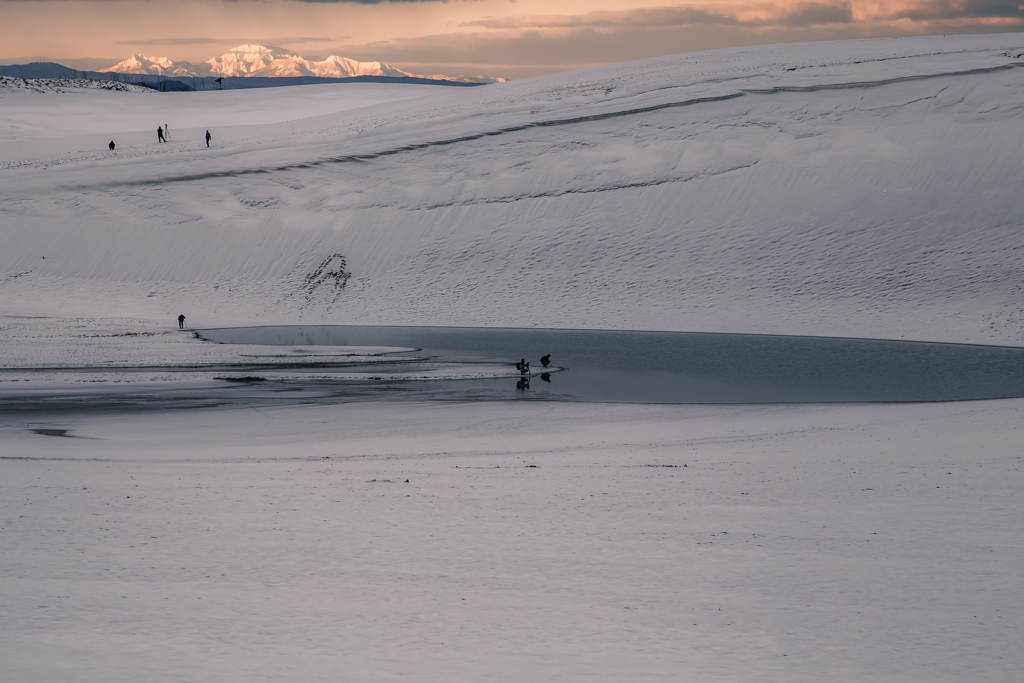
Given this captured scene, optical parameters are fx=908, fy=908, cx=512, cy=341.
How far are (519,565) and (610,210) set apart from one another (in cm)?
4705

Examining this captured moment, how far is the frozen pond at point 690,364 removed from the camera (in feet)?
71.2

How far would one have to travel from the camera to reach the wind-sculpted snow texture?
4447cm

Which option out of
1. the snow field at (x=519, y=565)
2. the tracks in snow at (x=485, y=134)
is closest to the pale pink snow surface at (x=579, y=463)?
the snow field at (x=519, y=565)

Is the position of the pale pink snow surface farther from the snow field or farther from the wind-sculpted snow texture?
the wind-sculpted snow texture

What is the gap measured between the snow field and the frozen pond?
356 inches

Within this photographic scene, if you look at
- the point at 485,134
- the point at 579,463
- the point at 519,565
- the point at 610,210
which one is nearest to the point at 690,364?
the point at 579,463

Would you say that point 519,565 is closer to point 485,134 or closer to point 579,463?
point 579,463

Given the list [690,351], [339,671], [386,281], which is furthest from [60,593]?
[386,281]

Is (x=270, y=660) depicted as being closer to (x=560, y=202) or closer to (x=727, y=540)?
(x=727, y=540)

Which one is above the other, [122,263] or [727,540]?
[122,263]

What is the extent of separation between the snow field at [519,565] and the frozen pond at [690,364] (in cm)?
904

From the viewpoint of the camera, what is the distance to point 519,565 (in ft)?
23.9

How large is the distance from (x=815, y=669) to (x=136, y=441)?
12.1m

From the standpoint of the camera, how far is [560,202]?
178 feet
